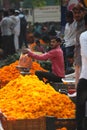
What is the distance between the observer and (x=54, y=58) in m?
11.2

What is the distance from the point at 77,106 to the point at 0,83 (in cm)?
369

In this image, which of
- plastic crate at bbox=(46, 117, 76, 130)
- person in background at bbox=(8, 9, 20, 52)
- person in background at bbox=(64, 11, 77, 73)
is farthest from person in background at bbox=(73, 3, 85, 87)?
person in background at bbox=(8, 9, 20, 52)

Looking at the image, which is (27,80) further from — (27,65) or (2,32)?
(2,32)

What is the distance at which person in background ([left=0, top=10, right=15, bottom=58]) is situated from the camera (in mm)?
20281

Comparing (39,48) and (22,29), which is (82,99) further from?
(22,29)

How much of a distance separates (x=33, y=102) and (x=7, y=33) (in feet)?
43.1

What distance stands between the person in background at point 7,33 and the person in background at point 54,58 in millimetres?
9110

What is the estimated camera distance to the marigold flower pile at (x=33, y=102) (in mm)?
7445

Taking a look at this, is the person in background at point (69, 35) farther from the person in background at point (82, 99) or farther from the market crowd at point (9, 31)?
the person in background at point (82, 99)

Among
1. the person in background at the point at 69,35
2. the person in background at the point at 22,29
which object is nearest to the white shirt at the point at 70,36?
the person in background at the point at 69,35

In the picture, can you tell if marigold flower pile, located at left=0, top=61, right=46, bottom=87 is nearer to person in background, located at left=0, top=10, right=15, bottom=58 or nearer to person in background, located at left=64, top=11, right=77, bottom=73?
person in background, located at left=64, top=11, right=77, bottom=73

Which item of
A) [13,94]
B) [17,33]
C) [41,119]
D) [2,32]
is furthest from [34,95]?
[17,33]

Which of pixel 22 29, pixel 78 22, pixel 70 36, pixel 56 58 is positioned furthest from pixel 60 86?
pixel 22 29

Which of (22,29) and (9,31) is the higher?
(9,31)
